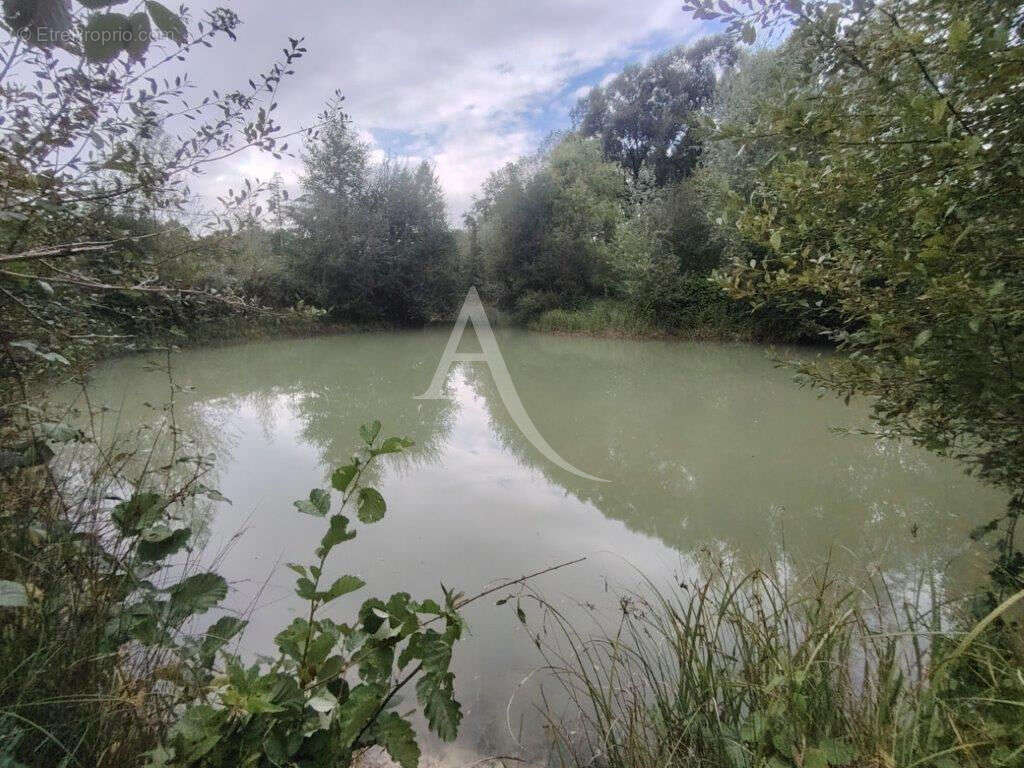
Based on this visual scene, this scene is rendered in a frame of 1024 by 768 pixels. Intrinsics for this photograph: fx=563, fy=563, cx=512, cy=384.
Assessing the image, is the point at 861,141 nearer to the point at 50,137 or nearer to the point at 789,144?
the point at 789,144

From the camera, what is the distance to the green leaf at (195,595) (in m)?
0.96

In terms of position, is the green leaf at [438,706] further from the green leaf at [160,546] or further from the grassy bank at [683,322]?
the grassy bank at [683,322]

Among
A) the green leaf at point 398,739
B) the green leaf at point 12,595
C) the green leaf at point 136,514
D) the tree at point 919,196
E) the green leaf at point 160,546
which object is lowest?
the green leaf at point 398,739

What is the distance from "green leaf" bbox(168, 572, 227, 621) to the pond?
3.12 feet

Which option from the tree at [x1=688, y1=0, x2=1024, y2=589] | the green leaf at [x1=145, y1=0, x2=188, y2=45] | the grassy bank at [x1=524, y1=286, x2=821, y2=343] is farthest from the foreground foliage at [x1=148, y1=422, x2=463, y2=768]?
the grassy bank at [x1=524, y1=286, x2=821, y2=343]

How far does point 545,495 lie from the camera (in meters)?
3.70

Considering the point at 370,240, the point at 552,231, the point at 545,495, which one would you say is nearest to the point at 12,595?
the point at 545,495

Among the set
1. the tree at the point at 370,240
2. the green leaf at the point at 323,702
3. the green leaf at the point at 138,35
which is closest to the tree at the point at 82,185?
the green leaf at the point at 138,35

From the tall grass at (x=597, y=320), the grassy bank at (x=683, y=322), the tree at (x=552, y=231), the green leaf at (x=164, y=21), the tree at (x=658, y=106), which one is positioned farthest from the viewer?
the tree at (x=658, y=106)

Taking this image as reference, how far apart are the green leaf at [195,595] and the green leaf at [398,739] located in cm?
34

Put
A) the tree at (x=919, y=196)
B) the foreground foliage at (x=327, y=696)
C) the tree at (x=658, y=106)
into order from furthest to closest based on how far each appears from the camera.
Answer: the tree at (x=658, y=106) → the tree at (x=919, y=196) → the foreground foliage at (x=327, y=696)

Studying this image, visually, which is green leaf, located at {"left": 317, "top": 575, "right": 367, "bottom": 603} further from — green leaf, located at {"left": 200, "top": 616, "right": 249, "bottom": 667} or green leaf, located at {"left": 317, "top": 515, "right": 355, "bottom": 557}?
green leaf, located at {"left": 200, "top": 616, "right": 249, "bottom": 667}

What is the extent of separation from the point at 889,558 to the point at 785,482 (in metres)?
1.11

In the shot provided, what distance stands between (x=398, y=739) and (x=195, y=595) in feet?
1.43
